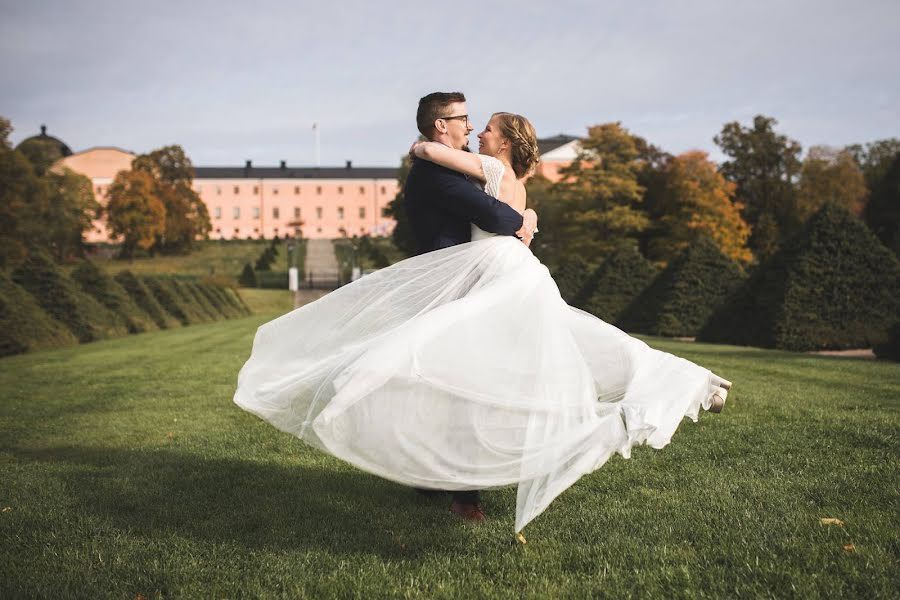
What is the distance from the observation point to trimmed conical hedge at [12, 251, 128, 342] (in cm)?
1756

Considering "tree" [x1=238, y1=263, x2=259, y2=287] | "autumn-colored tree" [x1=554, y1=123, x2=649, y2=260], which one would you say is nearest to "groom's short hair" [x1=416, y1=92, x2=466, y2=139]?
"autumn-colored tree" [x1=554, y1=123, x2=649, y2=260]

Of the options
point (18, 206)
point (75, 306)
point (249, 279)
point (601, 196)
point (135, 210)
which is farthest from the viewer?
point (135, 210)

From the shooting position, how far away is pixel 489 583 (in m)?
2.97

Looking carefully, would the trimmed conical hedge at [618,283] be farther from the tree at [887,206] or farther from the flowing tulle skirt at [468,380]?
the tree at [887,206]

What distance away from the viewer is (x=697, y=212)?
146 feet

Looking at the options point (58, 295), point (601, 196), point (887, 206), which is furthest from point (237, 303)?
point (887, 206)

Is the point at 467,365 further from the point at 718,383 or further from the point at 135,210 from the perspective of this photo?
the point at 135,210

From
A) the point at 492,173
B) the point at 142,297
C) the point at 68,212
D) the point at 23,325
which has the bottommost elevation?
the point at 142,297

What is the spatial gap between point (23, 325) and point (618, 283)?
47.9 feet

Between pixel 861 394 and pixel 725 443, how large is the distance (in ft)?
8.90

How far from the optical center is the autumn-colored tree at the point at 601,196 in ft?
148

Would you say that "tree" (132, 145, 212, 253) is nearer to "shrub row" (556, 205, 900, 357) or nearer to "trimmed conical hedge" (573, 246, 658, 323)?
"trimmed conical hedge" (573, 246, 658, 323)

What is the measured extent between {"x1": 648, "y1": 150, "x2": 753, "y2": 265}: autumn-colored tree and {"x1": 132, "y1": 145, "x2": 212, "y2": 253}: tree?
42.9 metres

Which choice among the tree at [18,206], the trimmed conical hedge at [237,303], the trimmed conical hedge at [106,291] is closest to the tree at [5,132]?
the tree at [18,206]
